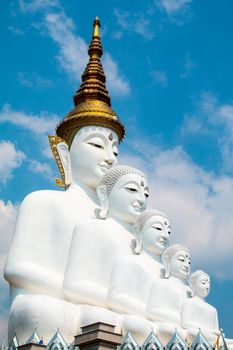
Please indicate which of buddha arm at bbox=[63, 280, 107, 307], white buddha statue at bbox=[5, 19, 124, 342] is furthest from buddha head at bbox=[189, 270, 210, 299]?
white buddha statue at bbox=[5, 19, 124, 342]

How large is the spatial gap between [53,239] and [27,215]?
0.83 metres

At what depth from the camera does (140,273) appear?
39.5ft

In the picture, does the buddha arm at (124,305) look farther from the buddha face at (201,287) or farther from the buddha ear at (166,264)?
the buddha face at (201,287)

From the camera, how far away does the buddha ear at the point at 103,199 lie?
13.3m

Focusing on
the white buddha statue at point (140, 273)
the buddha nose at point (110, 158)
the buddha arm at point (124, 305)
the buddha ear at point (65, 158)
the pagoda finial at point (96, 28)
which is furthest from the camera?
the pagoda finial at point (96, 28)

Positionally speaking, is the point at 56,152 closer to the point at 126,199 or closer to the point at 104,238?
the point at 126,199

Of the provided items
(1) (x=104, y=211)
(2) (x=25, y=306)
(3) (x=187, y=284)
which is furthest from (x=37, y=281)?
(3) (x=187, y=284)

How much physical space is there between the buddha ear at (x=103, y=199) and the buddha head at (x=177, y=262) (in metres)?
1.77

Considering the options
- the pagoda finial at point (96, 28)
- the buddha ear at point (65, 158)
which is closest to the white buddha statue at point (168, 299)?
the buddha ear at point (65, 158)

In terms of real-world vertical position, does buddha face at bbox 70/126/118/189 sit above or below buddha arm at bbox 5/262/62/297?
above

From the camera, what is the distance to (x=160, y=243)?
13180 mm

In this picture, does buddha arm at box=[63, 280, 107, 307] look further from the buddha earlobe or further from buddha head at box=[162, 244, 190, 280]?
the buddha earlobe

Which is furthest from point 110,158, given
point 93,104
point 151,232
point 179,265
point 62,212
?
point 179,265

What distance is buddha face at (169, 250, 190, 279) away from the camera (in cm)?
1330
